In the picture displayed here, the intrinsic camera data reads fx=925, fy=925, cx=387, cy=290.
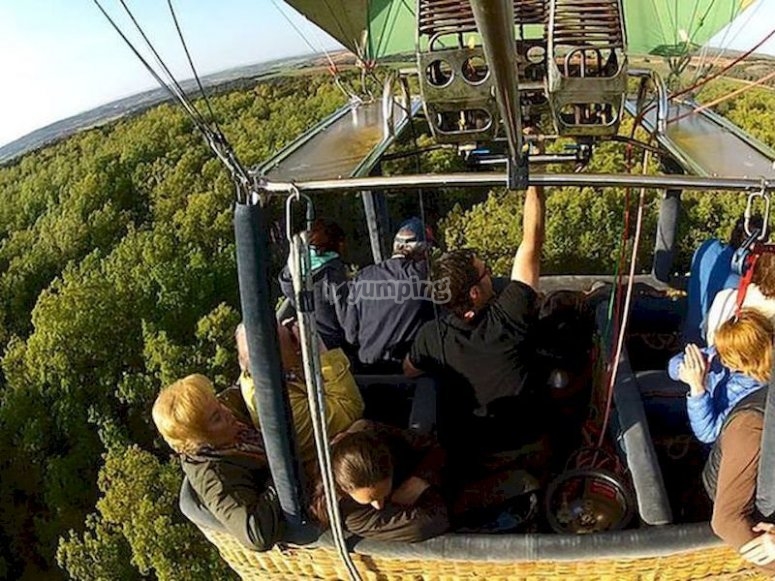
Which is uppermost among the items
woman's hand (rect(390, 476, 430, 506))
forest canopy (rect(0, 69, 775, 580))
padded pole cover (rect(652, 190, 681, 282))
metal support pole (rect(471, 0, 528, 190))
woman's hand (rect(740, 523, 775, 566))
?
metal support pole (rect(471, 0, 528, 190))

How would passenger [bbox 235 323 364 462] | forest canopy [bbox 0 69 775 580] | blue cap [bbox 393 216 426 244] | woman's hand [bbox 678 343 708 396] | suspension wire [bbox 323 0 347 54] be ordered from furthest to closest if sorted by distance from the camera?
forest canopy [bbox 0 69 775 580], suspension wire [bbox 323 0 347 54], blue cap [bbox 393 216 426 244], passenger [bbox 235 323 364 462], woman's hand [bbox 678 343 708 396]

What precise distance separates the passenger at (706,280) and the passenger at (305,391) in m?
0.94

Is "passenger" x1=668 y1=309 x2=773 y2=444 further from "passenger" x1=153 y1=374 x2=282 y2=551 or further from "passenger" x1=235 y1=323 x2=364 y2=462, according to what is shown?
"passenger" x1=153 y1=374 x2=282 y2=551

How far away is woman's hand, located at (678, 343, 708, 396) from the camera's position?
1.82 metres

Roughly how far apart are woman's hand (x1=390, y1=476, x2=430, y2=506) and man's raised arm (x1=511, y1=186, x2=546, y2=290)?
0.65m

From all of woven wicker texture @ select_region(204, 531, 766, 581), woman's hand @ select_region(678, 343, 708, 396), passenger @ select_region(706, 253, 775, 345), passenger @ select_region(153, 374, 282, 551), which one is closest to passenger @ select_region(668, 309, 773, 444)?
woman's hand @ select_region(678, 343, 708, 396)

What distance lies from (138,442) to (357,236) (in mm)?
5197

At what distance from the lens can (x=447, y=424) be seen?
227 centimetres

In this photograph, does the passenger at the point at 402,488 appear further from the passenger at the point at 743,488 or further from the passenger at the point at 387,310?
the passenger at the point at 387,310

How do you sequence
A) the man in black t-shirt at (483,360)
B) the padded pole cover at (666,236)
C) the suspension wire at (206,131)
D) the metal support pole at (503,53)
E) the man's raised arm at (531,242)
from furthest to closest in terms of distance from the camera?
the padded pole cover at (666,236) < the man's raised arm at (531,242) < the man in black t-shirt at (483,360) < the suspension wire at (206,131) < the metal support pole at (503,53)

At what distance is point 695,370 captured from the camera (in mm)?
1823

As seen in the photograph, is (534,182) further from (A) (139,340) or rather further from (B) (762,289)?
(A) (139,340)

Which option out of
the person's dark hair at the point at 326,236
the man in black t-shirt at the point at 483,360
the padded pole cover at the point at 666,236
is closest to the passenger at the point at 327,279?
the person's dark hair at the point at 326,236

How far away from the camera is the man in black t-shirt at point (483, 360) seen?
2.15 m
